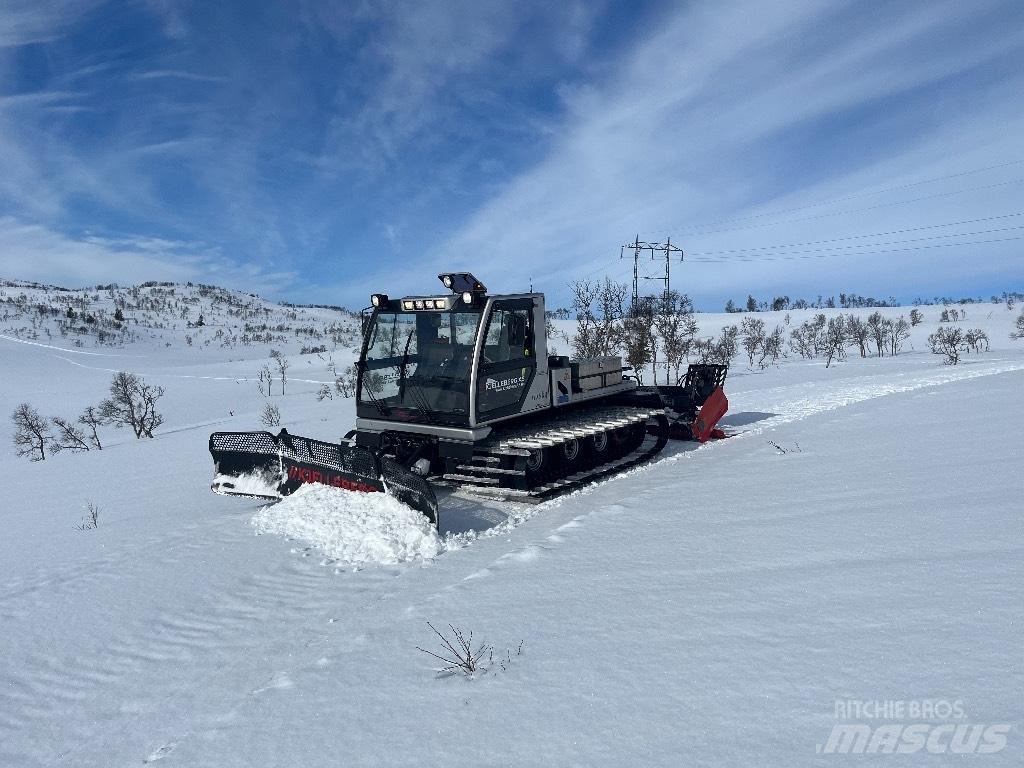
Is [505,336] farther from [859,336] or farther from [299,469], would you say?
[859,336]

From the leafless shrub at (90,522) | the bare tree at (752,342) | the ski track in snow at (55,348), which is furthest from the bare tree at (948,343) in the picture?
the ski track in snow at (55,348)

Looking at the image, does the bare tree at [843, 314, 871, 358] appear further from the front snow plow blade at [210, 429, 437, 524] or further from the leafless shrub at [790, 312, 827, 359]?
the front snow plow blade at [210, 429, 437, 524]

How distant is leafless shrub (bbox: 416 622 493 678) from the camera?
118 inches

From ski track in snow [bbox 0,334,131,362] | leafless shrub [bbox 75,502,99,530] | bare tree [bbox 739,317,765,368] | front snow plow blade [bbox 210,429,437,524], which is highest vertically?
ski track in snow [bbox 0,334,131,362]

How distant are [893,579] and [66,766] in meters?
4.40

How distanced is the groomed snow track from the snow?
18.1 inches

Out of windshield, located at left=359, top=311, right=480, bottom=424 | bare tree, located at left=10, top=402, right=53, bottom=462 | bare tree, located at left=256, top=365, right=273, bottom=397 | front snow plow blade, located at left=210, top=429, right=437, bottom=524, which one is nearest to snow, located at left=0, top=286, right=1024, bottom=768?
front snow plow blade, located at left=210, top=429, right=437, bottom=524

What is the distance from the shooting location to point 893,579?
3311 mm

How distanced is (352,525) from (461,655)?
2.95 meters

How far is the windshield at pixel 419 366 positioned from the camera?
24.5 ft

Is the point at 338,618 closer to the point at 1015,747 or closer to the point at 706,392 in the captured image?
the point at 1015,747

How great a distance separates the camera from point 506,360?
784cm

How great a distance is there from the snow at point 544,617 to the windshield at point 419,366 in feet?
4.00

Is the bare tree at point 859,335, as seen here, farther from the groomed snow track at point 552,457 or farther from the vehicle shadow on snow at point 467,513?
the vehicle shadow on snow at point 467,513
